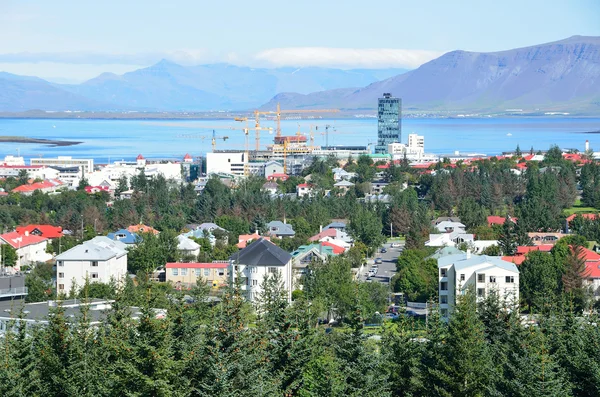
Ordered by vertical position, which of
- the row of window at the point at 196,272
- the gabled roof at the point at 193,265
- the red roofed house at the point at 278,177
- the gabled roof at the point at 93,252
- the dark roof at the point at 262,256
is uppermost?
the dark roof at the point at 262,256

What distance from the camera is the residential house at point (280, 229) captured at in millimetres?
26547

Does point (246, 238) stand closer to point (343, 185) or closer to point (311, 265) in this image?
point (311, 265)

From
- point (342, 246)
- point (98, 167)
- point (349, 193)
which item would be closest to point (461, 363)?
point (342, 246)

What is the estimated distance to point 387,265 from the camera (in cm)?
2312

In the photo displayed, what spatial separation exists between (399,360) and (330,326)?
6.18 m

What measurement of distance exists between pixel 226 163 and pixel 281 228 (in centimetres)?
2313

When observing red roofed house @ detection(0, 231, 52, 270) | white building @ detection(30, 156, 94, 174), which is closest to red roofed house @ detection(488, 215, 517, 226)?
red roofed house @ detection(0, 231, 52, 270)

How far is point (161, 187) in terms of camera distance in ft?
118

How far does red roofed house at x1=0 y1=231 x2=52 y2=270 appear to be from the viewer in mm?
23056

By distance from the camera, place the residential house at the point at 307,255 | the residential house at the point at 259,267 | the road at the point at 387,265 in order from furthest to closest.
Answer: the road at the point at 387,265 < the residential house at the point at 307,255 < the residential house at the point at 259,267

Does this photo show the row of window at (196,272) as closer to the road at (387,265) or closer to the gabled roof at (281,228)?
the road at (387,265)

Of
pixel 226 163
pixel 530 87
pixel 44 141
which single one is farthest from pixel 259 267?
pixel 530 87

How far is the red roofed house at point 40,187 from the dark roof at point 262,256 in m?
19.4

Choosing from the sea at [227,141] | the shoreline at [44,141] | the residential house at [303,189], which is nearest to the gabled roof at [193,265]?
the residential house at [303,189]
